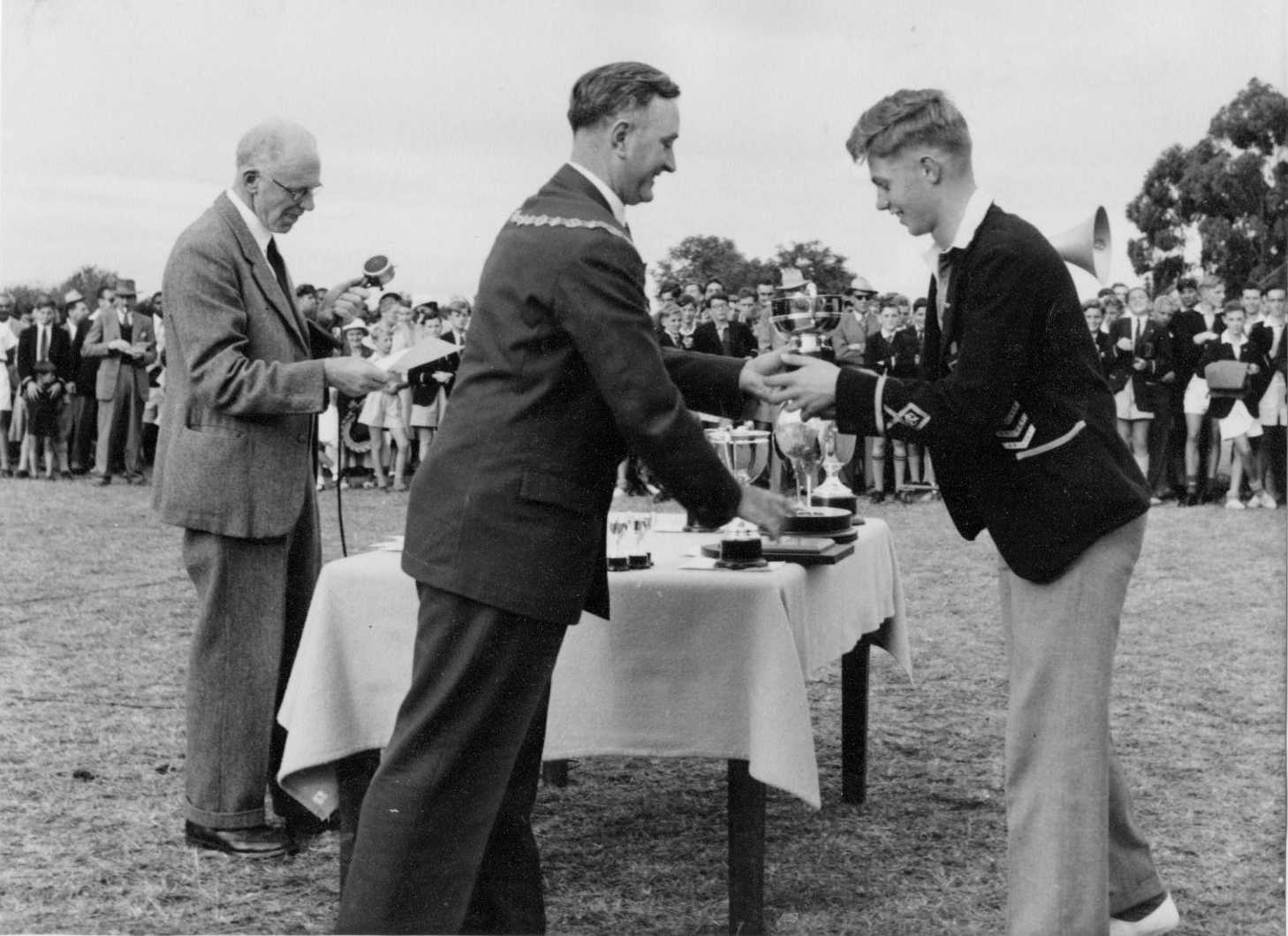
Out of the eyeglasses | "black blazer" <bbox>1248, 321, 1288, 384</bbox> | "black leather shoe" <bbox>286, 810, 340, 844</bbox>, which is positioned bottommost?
"black leather shoe" <bbox>286, 810, 340, 844</bbox>

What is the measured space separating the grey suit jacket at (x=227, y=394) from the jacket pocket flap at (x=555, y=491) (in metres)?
1.44

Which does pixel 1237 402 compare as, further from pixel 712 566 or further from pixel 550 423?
pixel 550 423

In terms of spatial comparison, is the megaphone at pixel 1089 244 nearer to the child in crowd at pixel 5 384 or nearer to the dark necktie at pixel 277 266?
the dark necktie at pixel 277 266

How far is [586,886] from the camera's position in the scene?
13.2 ft

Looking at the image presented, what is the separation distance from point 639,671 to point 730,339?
35.6ft

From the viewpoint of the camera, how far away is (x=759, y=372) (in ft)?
11.4

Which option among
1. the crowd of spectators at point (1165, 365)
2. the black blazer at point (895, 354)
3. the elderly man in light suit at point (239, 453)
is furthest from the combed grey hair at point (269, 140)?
the black blazer at point (895, 354)

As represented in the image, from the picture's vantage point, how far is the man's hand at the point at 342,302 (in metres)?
4.93

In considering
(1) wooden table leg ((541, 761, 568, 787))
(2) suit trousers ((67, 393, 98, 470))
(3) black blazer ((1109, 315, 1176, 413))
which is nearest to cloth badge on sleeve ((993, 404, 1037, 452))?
(1) wooden table leg ((541, 761, 568, 787))

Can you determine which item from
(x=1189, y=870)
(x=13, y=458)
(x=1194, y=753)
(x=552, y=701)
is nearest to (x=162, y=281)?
(x=552, y=701)

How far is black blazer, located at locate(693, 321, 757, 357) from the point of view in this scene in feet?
45.3

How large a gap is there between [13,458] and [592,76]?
1675 cm

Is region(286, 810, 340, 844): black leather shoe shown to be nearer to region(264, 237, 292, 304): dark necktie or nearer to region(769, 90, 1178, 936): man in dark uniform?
region(264, 237, 292, 304): dark necktie

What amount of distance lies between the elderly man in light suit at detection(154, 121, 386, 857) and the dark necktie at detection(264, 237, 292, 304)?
33mm
